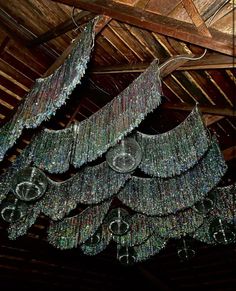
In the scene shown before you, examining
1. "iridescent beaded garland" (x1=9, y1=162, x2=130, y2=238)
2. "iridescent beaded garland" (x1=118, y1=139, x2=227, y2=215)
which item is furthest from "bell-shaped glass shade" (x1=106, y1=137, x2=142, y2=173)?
"iridescent beaded garland" (x1=118, y1=139, x2=227, y2=215)

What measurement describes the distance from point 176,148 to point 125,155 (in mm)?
797

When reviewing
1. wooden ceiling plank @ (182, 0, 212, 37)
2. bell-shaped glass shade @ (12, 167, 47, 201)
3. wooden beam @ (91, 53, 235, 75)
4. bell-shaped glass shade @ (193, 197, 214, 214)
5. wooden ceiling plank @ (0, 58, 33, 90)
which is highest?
wooden ceiling plank @ (0, 58, 33, 90)

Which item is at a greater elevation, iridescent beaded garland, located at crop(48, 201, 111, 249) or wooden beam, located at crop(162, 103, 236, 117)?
wooden beam, located at crop(162, 103, 236, 117)

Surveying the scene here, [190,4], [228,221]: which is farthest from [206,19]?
[228,221]

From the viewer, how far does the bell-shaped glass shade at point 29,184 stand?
348 centimetres

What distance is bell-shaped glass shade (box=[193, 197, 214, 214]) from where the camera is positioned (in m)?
4.51

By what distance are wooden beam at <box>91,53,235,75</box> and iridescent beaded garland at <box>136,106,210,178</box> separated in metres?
0.67

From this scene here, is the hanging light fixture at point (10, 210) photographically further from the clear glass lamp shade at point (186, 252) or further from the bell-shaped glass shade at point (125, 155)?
the clear glass lamp shade at point (186, 252)

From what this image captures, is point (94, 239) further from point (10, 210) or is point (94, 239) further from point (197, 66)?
point (197, 66)

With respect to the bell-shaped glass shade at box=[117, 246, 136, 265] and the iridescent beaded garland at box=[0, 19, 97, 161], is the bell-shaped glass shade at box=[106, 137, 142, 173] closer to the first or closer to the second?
Result: the iridescent beaded garland at box=[0, 19, 97, 161]

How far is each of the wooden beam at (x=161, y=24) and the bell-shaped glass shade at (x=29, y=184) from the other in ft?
6.59

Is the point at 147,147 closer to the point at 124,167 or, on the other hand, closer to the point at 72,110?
the point at 124,167

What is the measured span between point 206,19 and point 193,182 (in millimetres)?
2429

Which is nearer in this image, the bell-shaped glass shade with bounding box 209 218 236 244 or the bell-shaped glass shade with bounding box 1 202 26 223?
the bell-shaped glass shade with bounding box 1 202 26 223
